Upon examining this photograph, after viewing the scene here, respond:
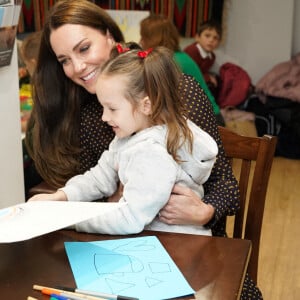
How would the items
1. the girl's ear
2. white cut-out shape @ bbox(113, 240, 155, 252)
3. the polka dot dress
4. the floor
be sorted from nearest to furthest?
white cut-out shape @ bbox(113, 240, 155, 252), the girl's ear, the polka dot dress, the floor

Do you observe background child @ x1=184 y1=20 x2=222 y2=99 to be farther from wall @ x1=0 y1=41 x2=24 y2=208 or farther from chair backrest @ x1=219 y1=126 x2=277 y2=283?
wall @ x1=0 y1=41 x2=24 y2=208

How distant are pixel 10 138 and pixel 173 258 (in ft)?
2.25

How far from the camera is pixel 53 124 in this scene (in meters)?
1.71

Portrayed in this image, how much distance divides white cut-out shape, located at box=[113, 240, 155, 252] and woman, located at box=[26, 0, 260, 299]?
24cm

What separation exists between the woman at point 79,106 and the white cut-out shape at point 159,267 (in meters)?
0.30

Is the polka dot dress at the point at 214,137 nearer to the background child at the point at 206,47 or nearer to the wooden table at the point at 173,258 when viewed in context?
the wooden table at the point at 173,258

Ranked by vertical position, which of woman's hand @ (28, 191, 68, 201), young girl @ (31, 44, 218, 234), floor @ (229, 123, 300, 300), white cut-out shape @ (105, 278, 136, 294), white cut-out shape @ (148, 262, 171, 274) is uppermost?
young girl @ (31, 44, 218, 234)

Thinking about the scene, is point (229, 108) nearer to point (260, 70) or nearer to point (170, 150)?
point (260, 70)

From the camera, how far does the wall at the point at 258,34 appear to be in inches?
176

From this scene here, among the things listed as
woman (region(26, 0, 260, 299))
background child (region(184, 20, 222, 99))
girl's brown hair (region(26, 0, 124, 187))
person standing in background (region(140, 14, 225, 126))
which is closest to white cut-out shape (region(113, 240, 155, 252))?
woman (region(26, 0, 260, 299))

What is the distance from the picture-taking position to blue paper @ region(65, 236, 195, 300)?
92 cm

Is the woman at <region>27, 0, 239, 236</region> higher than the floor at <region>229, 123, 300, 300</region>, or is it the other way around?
the woman at <region>27, 0, 239, 236</region>

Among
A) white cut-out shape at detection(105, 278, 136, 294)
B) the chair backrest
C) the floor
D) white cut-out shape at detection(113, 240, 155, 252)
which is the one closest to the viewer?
white cut-out shape at detection(105, 278, 136, 294)

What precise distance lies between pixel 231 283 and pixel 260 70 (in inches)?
154
